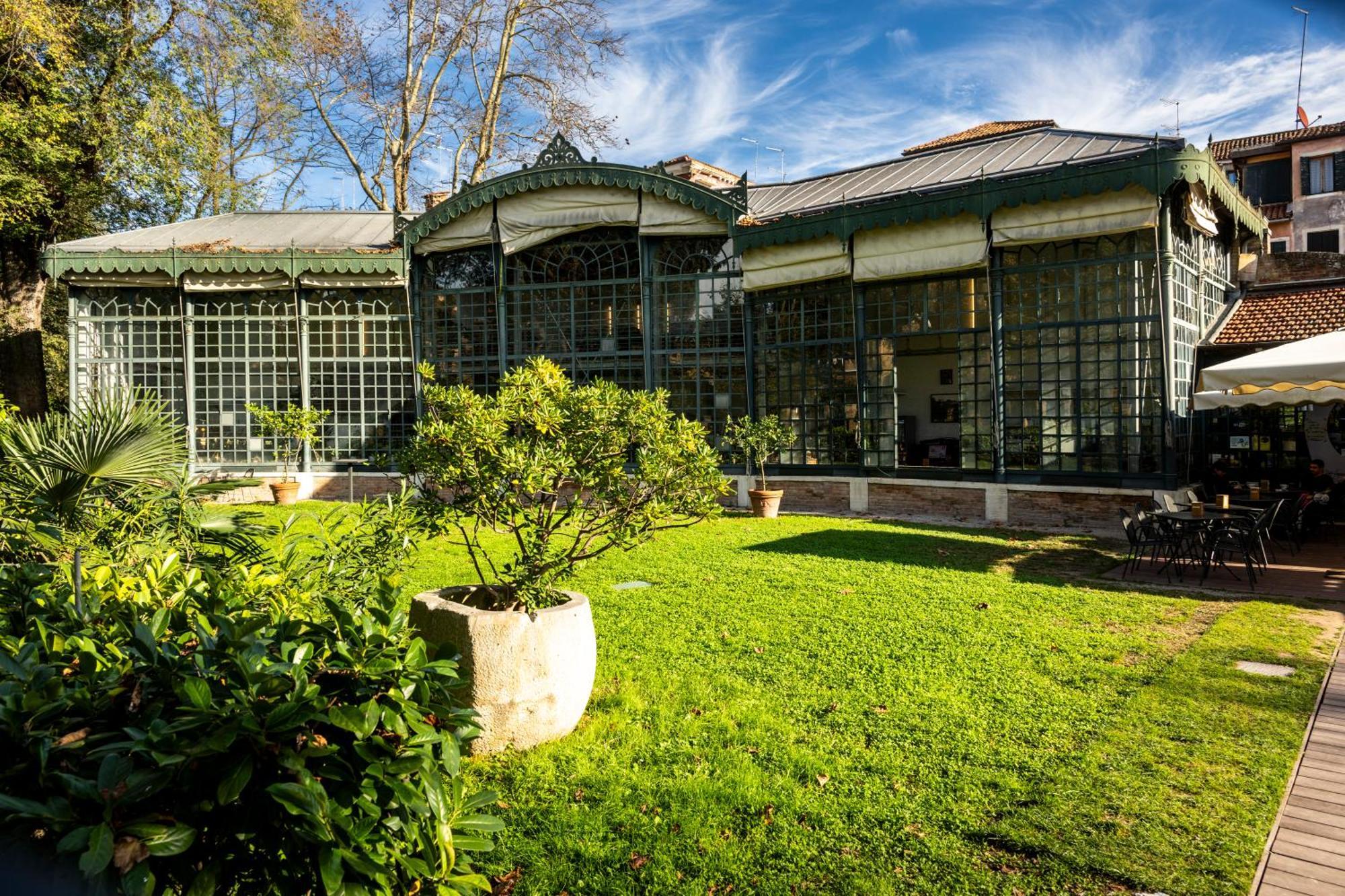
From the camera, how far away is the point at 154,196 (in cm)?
2258

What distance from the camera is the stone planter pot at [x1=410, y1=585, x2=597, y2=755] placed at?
15.1 ft

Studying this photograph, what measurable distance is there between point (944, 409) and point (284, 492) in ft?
51.0

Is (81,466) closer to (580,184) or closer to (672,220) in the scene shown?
(672,220)

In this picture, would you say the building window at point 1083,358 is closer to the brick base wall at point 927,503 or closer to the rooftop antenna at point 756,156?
the brick base wall at point 927,503

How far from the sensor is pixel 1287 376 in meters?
8.85

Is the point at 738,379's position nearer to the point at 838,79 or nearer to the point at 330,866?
the point at 838,79

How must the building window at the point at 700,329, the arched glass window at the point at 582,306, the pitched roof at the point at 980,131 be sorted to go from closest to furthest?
the building window at the point at 700,329
the arched glass window at the point at 582,306
the pitched roof at the point at 980,131

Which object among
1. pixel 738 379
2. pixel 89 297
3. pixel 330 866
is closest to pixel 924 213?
pixel 738 379

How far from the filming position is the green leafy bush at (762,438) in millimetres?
14805

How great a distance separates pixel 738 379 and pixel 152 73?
16.2m

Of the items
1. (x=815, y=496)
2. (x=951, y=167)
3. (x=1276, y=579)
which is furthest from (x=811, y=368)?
(x=1276, y=579)

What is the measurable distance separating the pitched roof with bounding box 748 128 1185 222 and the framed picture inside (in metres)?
6.42

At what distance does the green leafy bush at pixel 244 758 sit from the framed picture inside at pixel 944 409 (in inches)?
786

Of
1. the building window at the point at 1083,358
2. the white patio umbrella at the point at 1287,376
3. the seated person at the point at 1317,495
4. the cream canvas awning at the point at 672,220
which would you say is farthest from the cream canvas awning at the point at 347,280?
the seated person at the point at 1317,495
